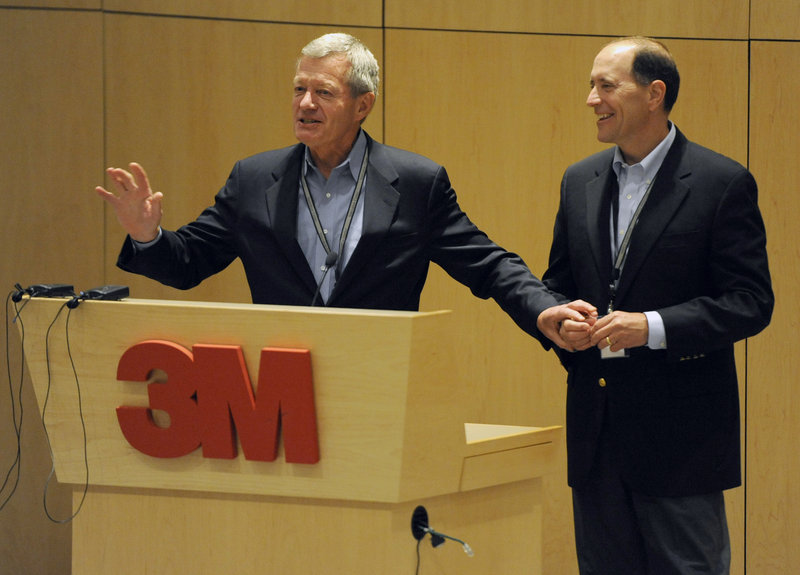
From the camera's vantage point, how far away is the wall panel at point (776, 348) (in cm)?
381

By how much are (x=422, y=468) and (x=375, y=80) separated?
124 centimetres

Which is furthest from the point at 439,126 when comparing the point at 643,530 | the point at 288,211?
the point at 643,530

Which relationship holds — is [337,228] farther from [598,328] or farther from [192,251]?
[598,328]

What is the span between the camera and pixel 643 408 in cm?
227

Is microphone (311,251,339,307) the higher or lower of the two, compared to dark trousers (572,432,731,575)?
higher

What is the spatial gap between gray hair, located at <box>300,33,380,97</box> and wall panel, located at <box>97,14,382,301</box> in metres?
1.26

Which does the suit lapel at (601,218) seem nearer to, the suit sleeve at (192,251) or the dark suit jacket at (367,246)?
the dark suit jacket at (367,246)

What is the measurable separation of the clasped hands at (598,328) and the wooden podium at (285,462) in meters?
0.39

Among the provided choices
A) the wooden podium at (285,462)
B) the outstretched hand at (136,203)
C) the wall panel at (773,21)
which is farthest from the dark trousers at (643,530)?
the wall panel at (773,21)

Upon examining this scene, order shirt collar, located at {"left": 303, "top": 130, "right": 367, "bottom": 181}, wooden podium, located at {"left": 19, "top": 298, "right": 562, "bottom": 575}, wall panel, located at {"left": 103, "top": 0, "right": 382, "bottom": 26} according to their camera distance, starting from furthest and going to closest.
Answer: wall panel, located at {"left": 103, "top": 0, "right": 382, "bottom": 26} < shirt collar, located at {"left": 303, "top": 130, "right": 367, "bottom": 181} < wooden podium, located at {"left": 19, "top": 298, "right": 562, "bottom": 575}

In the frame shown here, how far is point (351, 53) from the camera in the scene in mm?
2445

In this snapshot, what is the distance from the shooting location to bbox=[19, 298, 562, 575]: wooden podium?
169cm

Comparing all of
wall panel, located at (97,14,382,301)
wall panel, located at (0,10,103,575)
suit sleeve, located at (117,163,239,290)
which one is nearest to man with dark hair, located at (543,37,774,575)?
suit sleeve, located at (117,163,239,290)

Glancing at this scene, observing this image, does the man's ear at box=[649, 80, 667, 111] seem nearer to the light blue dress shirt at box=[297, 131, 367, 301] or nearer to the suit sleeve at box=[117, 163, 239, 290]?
the light blue dress shirt at box=[297, 131, 367, 301]
